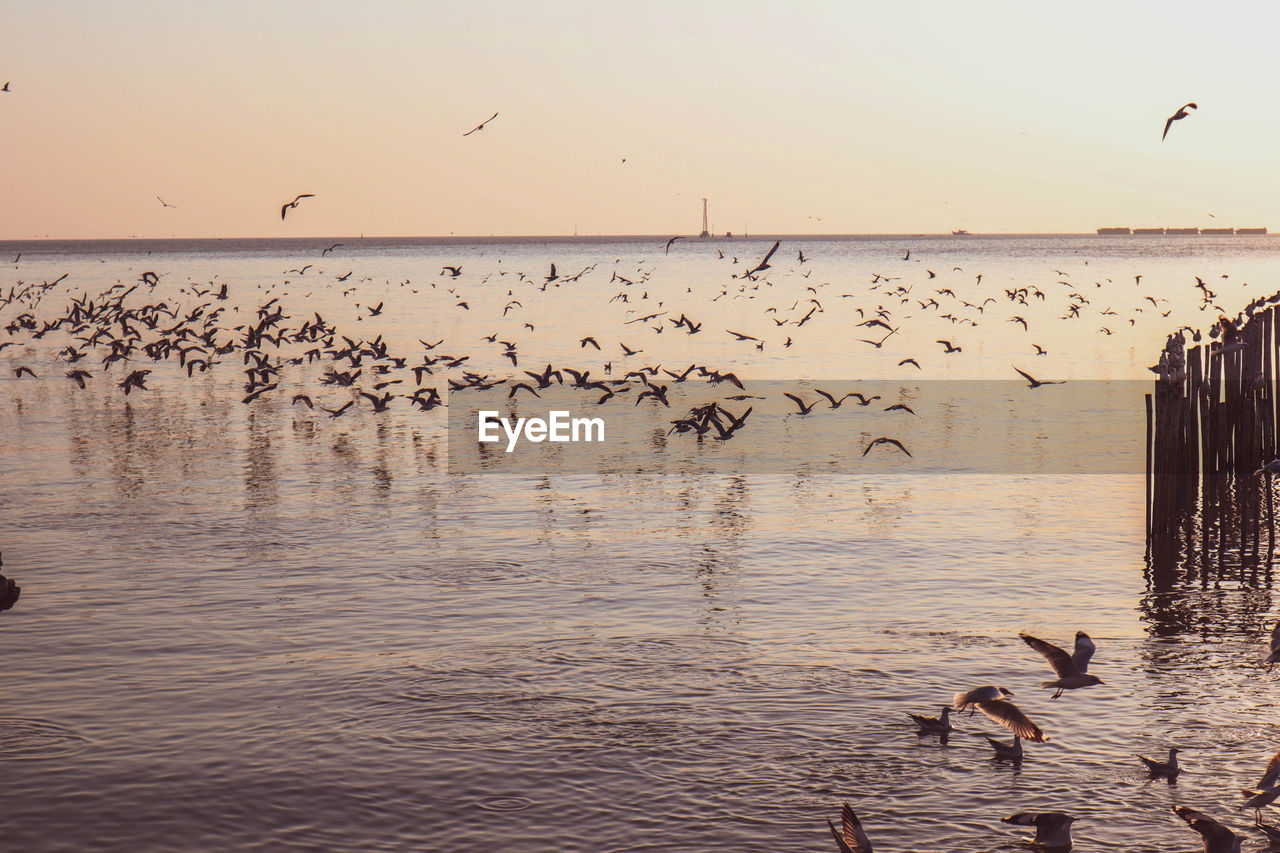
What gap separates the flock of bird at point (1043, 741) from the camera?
33.3ft

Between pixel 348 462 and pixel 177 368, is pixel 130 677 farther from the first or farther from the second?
pixel 177 368

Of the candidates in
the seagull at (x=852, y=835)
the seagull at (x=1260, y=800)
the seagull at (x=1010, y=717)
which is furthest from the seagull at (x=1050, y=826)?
the seagull at (x=852, y=835)

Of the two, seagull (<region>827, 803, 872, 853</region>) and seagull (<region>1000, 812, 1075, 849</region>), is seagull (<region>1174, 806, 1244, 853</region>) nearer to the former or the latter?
seagull (<region>1000, 812, 1075, 849</region>)

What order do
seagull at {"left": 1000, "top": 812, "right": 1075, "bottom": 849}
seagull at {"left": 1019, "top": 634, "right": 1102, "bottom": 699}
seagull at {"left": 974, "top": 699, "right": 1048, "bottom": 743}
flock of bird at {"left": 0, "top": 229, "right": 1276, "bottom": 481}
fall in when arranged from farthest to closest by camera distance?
flock of bird at {"left": 0, "top": 229, "right": 1276, "bottom": 481}, seagull at {"left": 1019, "top": 634, "right": 1102, "bottom": 699}, seagull at {"left": 974, "top": 699, "right": 1048, "bottom": 743}, seagull at {"left": 1000, "top": 812, "right": 1075, "bottom": 849}

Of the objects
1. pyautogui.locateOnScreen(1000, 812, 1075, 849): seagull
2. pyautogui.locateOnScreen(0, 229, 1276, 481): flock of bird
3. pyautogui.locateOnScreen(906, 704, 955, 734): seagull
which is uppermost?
pyautogui.locateOnScreen(0, 229, 1276, 481): flock of bird

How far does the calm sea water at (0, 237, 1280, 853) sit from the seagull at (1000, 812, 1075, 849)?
373 millimetres

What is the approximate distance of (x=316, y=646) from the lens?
1803 centimetres

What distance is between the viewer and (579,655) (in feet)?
57.7

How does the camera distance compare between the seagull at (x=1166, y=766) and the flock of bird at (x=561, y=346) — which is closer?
the seagull at (x=1166, y=766)

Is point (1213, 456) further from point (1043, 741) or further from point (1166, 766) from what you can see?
point (1043, 741)

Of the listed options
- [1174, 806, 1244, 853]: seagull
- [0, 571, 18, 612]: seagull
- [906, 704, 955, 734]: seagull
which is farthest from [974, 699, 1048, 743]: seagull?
[0, 571, 18, 612]: seagull

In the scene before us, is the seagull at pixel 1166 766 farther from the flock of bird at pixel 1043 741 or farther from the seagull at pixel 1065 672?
the seagull at pixel 1065 672

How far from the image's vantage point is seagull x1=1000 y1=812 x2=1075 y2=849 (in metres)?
11.4

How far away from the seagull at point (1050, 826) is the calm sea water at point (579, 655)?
373 mm
